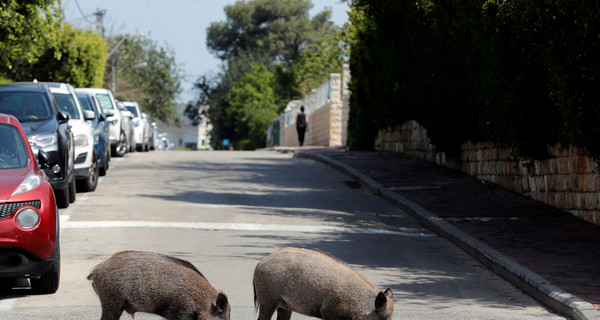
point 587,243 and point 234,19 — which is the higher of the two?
point 234,19

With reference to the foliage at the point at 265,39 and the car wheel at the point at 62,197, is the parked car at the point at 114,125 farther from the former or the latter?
the foliage at the point at 265,39

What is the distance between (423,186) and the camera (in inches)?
706

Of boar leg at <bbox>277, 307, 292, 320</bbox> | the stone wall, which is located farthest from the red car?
the stone wall

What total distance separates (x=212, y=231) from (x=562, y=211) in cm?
559

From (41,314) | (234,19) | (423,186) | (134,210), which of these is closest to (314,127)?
(423,186)

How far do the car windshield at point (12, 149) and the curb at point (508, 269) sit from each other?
5194mm

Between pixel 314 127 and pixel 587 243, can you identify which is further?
pixel 314 127

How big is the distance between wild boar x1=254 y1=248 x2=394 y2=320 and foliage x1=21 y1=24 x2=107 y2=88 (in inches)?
1359

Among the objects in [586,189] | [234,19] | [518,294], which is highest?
[234,19]

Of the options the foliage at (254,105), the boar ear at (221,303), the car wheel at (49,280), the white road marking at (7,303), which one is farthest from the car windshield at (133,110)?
the foliage at (254,105)

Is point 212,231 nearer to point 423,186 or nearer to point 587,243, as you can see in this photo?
point 587,243

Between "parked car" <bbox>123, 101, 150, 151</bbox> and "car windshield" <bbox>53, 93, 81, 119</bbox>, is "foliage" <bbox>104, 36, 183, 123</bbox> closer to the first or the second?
"parked car" <bbox>123, 101, 150, 151</bbox>

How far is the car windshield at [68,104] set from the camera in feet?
55.5

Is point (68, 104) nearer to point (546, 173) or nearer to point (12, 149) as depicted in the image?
point (12, 149)
